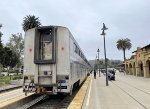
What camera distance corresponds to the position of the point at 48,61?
52.2 feet

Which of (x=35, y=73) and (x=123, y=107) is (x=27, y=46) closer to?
(x=35, y=73)

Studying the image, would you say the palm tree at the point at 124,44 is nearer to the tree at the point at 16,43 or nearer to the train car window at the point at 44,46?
the tree at the point at 16,43

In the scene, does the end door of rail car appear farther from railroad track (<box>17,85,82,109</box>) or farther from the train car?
railroad track (<box>17,85,82,109</box>)

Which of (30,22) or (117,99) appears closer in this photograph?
(117,99)

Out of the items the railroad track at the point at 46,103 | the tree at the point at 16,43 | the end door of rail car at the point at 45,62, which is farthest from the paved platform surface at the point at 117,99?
the tree at the point at 16,43

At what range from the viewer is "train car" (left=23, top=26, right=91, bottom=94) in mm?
15844

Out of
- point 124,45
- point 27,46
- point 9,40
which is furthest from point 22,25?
point 27,46

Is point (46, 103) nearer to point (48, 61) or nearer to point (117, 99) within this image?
point (48, 61)

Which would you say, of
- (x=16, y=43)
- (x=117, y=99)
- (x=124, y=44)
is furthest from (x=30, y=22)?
(x=117, y=99)

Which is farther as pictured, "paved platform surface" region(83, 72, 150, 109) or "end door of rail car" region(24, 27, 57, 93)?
"end door of rail car" region(24, 27, 57, 93)

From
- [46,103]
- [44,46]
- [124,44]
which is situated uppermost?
[124,44]

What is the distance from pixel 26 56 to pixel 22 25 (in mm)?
66382

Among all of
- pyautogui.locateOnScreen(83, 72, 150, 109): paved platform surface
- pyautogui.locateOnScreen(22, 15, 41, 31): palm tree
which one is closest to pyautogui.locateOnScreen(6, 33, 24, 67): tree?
pyautogui.locateOnScreen(22, 15, 41, 31): palm tree

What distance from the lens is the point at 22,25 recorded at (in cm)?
8131
